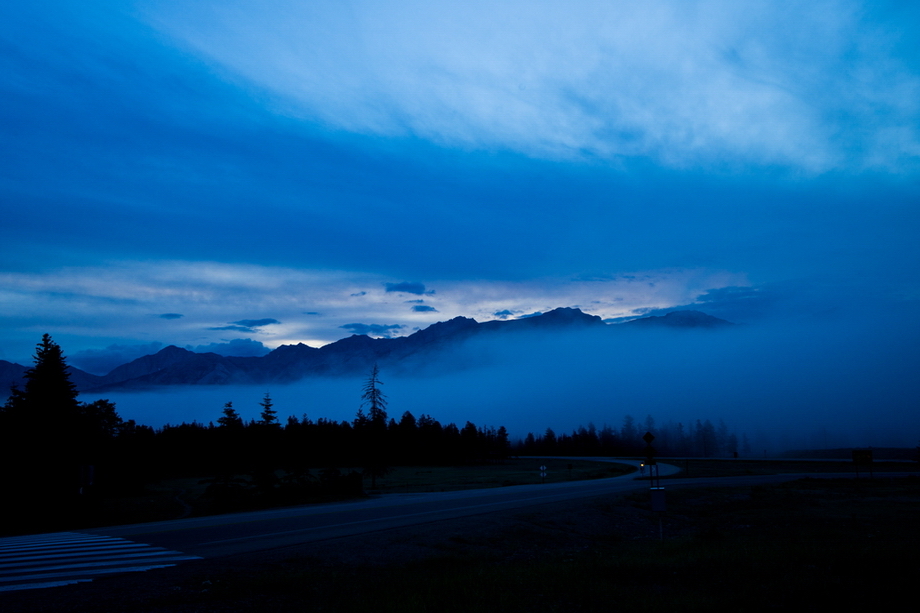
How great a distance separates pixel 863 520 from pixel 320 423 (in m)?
130

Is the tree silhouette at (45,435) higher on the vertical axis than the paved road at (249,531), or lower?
higher

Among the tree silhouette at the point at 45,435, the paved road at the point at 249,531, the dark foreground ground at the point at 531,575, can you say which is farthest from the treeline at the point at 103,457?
the dark foreground ground at the point at 531,575

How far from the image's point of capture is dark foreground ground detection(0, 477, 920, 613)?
9.69 meters

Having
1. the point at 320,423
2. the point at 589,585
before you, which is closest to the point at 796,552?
the point at 589,585

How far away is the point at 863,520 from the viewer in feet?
83.1

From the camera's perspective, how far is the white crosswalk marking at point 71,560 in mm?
11164

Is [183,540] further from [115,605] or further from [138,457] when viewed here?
[138,457]

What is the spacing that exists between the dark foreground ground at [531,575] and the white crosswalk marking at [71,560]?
0.91m

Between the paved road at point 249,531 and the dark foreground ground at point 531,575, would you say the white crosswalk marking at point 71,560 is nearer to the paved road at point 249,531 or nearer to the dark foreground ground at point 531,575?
the paved road at point 249,531

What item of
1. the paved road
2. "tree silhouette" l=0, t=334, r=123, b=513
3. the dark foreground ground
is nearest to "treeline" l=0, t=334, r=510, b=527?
"tree silhouette" l=0, t=334, r=123, b=513

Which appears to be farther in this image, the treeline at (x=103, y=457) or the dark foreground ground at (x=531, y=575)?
the treeline at (x=103, y=457)

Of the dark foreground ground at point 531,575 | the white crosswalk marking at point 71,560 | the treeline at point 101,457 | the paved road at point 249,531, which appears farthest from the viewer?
the treeline at point 101,457

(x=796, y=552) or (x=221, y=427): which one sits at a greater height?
(x=221, y=427)

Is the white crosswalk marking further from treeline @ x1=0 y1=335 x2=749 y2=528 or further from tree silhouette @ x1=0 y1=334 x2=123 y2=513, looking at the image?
tree silhouette @ x1=0 y1=334 x2=123 y2=513
